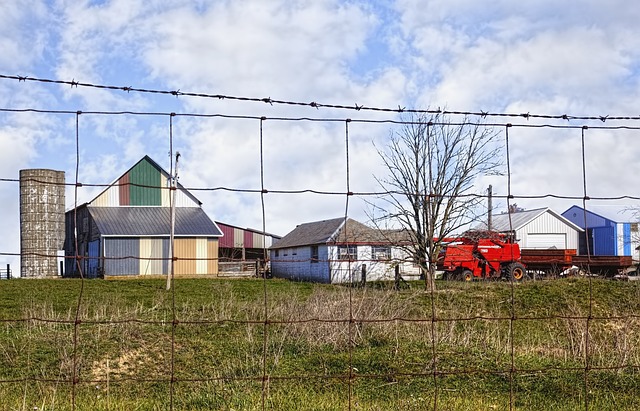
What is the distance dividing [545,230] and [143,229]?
2428 cm

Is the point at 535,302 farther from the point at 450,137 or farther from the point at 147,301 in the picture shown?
the point at 147,301

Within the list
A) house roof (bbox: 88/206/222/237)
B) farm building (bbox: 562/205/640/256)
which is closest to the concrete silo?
house roof (bbox: 88/206/222/237)

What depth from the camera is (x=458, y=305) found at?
56.9ft

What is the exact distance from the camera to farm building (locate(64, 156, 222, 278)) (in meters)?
36.2

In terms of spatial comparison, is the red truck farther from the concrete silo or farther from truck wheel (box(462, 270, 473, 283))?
the concrete silo

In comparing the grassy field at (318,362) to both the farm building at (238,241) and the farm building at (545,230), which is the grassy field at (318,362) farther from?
the farm building at (238,241)

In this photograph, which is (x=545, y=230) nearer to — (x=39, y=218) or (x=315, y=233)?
(x=315, y=233)

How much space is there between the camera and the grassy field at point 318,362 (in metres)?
6.21

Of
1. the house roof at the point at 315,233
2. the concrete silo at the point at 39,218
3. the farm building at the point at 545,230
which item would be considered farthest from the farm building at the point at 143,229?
the farm building at the point at 545,230

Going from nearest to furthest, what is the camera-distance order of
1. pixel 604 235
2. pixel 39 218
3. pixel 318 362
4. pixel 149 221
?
pixel 318 362, pixel 149 221, pixel 39 218, pixel 604 235

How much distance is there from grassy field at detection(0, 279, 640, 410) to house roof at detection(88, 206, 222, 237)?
68.9 feet

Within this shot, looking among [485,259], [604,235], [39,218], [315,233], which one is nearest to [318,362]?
[485,259]

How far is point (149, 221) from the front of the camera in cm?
3750

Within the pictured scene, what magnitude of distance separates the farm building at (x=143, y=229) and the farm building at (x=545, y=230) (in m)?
18.9
